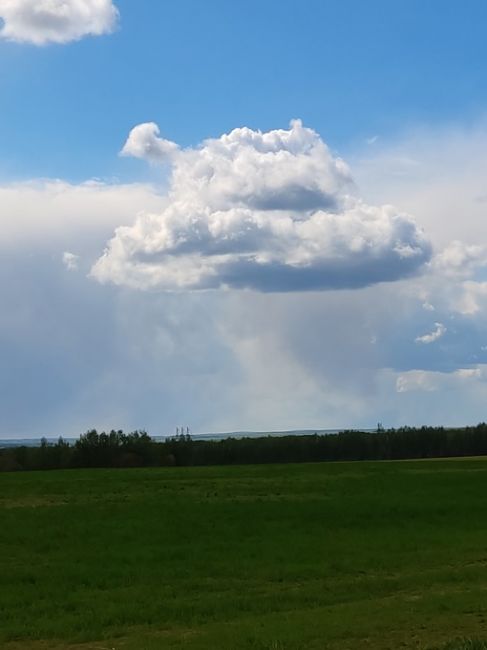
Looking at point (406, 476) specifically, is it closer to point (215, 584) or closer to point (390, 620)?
point (215, 584)

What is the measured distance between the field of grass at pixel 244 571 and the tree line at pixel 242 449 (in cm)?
8695

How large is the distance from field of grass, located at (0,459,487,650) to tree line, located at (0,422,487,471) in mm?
86952

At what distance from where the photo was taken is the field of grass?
653 inches

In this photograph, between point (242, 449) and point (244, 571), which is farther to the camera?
point (242, 449)

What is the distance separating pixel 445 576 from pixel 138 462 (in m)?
121

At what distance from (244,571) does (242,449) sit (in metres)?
129

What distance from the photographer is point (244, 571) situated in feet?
84.4

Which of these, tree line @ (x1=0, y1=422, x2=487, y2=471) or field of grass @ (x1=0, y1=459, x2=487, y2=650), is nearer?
field of grass @ (x1=0, y1=459, x2=487, y2=650)

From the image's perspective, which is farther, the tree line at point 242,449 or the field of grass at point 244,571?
the tree line at point 242,449

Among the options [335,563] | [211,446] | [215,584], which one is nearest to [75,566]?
[215,584]

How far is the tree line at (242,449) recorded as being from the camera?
451ft

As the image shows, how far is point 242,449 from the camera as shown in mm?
154250

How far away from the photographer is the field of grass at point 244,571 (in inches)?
653

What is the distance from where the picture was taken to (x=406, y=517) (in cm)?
4050
